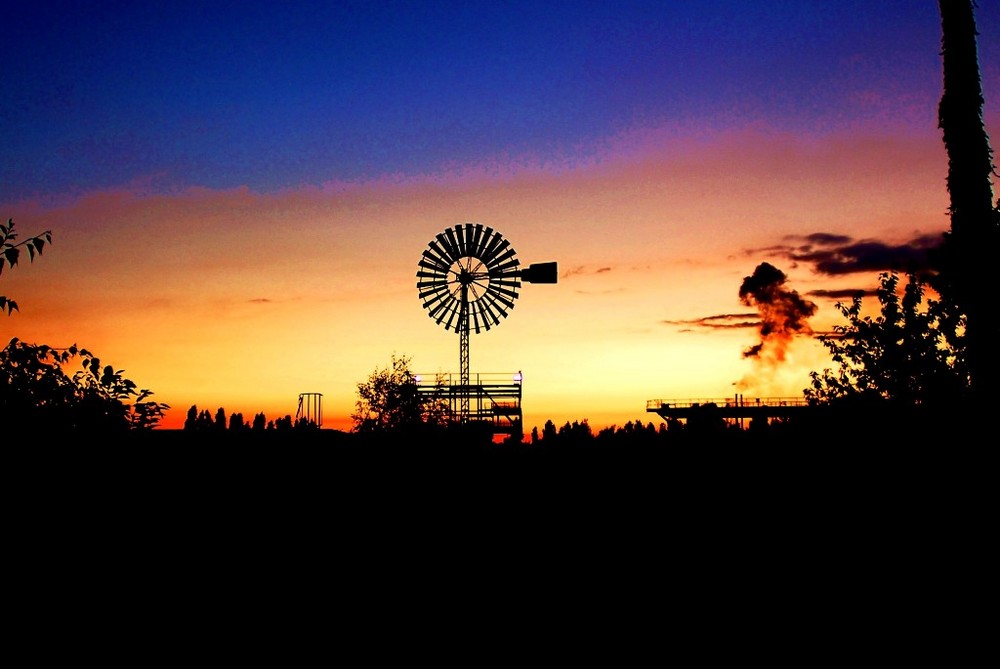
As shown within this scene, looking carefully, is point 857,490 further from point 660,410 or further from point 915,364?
point 660,410

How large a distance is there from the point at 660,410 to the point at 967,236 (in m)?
74.8

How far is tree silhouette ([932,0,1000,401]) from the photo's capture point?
13.7 metres

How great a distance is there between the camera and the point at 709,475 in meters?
8.12

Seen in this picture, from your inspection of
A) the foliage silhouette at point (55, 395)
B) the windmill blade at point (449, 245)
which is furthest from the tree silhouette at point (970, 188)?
the windmill blade at point (449, 245)

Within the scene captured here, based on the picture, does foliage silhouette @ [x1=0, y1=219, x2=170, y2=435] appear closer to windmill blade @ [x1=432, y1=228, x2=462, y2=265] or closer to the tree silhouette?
the tree silhouette

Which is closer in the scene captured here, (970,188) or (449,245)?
(970,188)

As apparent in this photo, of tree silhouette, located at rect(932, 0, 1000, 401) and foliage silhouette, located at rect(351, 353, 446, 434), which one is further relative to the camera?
foliage silhouette, located at rect(351, 353, 446, 434)

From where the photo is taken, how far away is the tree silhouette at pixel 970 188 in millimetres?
13680

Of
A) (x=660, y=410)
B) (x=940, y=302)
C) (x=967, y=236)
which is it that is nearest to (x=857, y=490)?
(x=967, y=236)

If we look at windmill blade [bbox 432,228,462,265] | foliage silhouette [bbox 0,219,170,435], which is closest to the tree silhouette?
foliage silhouette [bbox 0,219,170,435]

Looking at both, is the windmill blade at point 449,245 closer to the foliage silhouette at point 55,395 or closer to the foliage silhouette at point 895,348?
the foliage silhouette at point 895,348

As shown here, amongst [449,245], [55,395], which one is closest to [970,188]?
[55,395]

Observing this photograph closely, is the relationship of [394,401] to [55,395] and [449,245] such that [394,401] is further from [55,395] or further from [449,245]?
[55,395]

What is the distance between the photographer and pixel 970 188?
1390cm
